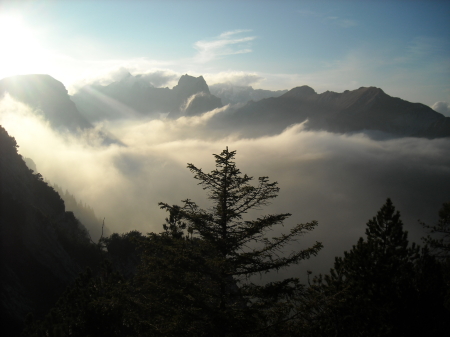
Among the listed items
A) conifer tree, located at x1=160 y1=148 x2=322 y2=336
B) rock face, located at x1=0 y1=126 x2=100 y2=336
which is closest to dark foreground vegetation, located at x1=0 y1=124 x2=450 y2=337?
conifer tree, located at x1=160 y1=148 x2=322 y2=336

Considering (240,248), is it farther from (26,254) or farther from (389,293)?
(26,254)

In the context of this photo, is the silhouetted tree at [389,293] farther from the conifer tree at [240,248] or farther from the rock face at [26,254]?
the rock face at [26,254]

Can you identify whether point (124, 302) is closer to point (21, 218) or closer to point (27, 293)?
point (27, 293)

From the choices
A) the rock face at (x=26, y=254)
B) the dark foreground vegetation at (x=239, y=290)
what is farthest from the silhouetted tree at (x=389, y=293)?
the rock face at (x=26, y=254)

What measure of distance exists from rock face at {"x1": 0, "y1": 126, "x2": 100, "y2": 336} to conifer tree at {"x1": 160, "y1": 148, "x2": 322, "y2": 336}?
24426mm

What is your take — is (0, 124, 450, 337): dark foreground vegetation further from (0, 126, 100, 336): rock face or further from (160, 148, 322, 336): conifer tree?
(0, 126, 100, 336): rock face

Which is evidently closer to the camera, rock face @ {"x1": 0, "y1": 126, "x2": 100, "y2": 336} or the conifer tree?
the conifer tree

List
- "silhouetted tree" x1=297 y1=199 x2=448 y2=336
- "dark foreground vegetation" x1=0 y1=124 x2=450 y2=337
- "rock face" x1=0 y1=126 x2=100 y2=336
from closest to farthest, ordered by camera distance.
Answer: "dark foreground vegetation" x1=0 y1=124 x2=450 y2=337 < "silhouetted tree" x1=297 y1=199 x2=448 y2=336 < "rock face" x1=0 y1=126 x2=100 y2=336

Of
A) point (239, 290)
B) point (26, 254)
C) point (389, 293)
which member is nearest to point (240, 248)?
point (239, 290)

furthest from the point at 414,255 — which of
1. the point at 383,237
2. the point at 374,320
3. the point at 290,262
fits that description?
the point at 290,262

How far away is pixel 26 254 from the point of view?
32.9 m

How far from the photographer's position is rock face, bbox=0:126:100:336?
28.1m

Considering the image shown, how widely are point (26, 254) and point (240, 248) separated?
106ft

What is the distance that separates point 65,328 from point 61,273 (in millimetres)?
→ 24302
